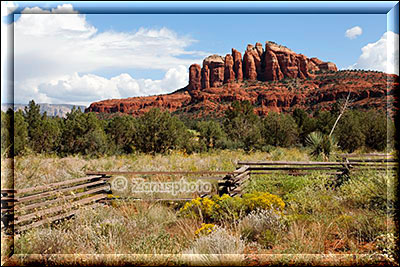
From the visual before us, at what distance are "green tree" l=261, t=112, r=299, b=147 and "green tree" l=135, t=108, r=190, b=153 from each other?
8.10 m

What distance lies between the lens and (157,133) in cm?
1638

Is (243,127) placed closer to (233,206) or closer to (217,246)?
(233,206)

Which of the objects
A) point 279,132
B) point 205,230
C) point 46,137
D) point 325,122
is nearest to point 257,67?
point 325,122

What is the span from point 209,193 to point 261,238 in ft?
10.4

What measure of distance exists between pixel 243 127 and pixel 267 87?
37.4 metres

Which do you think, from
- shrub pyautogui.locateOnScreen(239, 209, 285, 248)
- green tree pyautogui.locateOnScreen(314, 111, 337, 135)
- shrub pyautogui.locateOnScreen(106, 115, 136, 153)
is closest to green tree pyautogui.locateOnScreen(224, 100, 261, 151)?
green tree pyautogui.locateOnScreen(314, 111, 337, 135)

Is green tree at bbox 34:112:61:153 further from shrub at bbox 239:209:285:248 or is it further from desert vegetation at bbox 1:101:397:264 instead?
shrub at bbox 239:209:285:248

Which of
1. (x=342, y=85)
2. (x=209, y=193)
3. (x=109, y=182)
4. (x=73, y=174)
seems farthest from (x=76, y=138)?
(x=342, y=85)

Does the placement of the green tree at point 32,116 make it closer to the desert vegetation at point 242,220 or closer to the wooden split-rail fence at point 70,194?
the desert vegetation at point 242,220

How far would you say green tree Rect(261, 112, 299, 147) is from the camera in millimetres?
21906

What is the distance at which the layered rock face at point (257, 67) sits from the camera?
61.1 meters

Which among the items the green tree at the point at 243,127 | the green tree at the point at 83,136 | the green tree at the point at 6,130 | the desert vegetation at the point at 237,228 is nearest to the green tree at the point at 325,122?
the green tree at the point at 243,127

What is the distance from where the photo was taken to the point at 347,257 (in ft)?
11.0

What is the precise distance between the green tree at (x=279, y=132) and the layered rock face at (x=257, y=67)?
123 ft
